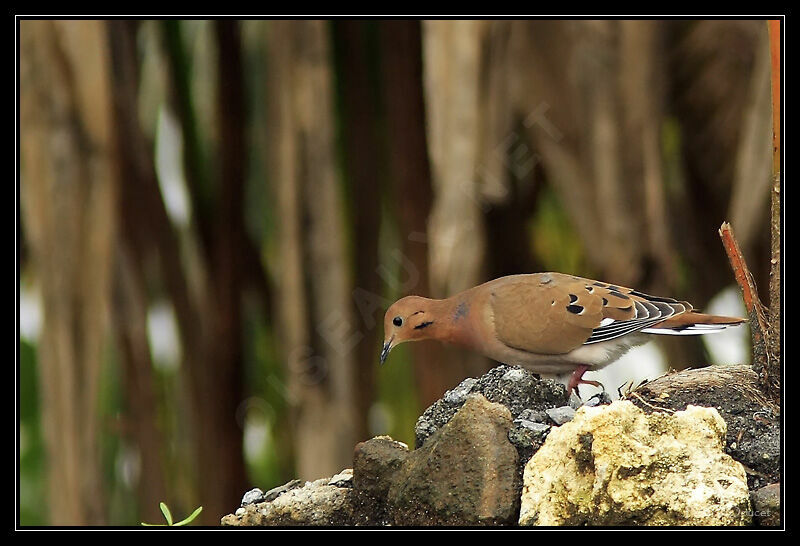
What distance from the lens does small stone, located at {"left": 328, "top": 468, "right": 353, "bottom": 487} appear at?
243cm

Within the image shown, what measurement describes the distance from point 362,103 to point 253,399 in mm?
734

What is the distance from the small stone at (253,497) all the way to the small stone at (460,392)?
0.48 m

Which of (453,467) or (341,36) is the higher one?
(341,36)

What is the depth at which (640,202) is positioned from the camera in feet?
8.49

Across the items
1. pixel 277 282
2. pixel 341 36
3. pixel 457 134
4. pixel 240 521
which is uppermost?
pixel 341 36

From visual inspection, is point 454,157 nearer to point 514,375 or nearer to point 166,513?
point 514,375

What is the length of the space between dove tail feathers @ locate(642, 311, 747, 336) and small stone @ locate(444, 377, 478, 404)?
39cm

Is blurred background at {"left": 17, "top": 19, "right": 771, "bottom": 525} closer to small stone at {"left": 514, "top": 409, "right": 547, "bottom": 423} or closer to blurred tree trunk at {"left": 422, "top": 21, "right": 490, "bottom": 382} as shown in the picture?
blurred tree trunk at {"left": 422, "top": 21, "right": 490, "bottom": 382}

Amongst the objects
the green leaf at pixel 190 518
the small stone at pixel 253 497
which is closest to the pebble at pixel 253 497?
the small stone at pixel 253 497

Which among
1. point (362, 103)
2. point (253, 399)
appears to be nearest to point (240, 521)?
point (253, 399)

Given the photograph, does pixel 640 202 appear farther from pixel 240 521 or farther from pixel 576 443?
pixel 240 521

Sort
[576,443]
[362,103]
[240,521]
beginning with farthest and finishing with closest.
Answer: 1. [362,103]
2. [240,521]
3. [576,443]

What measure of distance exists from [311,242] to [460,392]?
53 cm

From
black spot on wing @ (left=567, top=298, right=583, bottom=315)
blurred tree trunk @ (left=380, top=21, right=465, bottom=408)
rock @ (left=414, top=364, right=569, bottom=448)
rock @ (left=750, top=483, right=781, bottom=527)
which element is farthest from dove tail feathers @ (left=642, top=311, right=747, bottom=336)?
blurred tree trunk @ (left=380, top=21, right=465, bottom=408)
